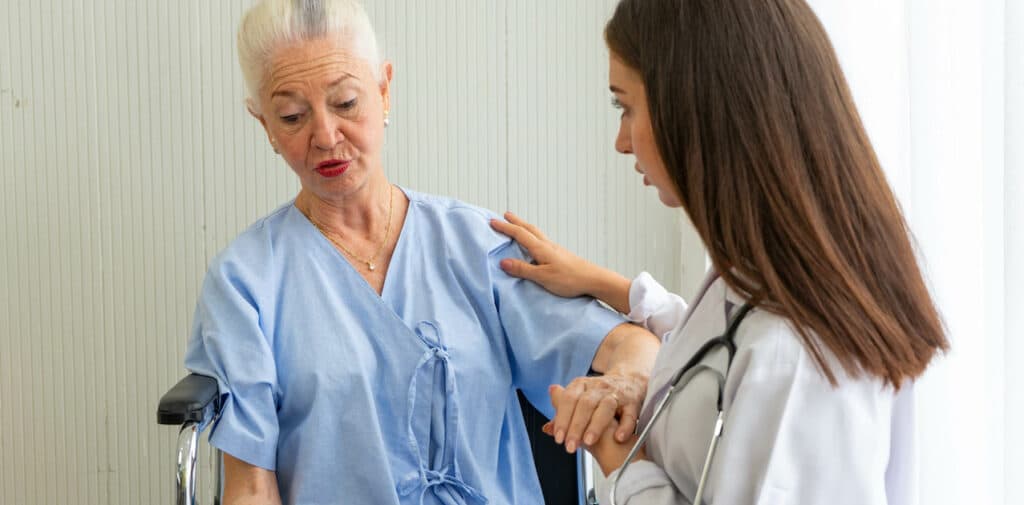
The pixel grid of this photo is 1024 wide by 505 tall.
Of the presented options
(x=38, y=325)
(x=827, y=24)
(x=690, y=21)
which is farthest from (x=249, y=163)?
(x=690, y=21)

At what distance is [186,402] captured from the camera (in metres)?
1.32

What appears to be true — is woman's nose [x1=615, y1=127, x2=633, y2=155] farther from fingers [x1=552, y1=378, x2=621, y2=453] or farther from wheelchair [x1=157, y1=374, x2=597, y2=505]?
wheelchair [x1=157, y1=374, x2=597, y2=505]

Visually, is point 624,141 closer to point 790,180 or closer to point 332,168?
point 790,180

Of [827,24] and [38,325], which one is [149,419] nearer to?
[38,325]

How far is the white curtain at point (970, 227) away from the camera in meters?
1.30

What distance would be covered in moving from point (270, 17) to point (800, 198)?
0.90 metres

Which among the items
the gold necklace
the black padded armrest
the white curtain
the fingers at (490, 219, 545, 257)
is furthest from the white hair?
the white curtain

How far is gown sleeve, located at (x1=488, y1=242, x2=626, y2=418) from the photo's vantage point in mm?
1558

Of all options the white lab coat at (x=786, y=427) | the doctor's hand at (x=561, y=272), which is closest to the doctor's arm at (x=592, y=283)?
the doctor's hand at (x=561, y=272)

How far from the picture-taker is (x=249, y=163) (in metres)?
2.03

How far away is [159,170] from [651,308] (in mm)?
1027

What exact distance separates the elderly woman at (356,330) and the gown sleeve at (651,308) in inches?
1.1

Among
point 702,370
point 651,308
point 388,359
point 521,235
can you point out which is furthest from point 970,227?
point 388,359

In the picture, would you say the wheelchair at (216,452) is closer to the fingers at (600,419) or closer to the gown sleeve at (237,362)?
the gown sleeve at (237,362)
